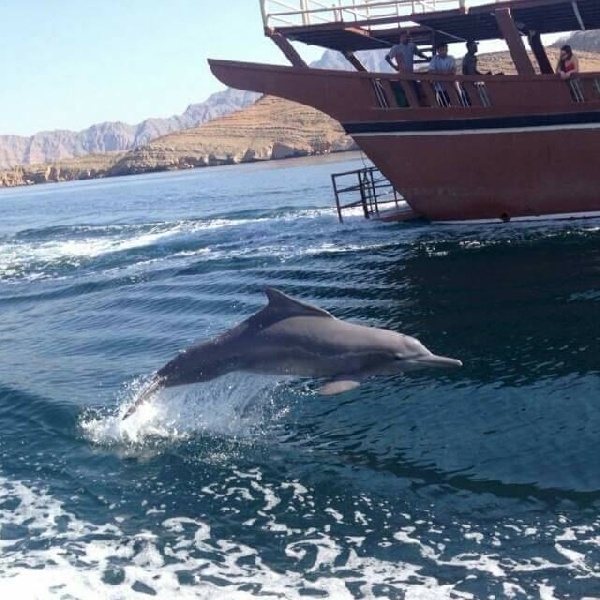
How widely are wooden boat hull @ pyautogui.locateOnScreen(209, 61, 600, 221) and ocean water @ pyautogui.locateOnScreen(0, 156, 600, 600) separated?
496 centimetres

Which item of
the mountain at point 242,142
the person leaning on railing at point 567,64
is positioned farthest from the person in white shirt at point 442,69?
the mountain at point 242,142

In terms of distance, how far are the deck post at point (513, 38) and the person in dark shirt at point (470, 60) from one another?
1.07 m

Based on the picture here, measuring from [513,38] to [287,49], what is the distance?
7.35m

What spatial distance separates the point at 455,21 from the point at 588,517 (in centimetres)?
1995

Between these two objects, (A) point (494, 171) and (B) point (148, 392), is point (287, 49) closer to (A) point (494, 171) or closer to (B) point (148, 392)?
(A) point (494, 171)

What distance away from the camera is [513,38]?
22781mm

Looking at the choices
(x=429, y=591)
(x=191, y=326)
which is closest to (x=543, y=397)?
(x=429, y=591)

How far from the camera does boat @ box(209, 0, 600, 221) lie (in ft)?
73.5

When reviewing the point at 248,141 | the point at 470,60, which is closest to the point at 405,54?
the point at 470,60

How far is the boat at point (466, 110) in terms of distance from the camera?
22.4 meters

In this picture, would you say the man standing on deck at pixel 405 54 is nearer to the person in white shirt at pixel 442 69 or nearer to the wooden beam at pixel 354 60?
the person in white shirt at pixel 442 69

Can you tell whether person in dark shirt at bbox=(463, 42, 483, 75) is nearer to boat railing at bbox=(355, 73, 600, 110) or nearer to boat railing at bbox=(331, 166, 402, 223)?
boat railing at bbox=(355, 73, 600, 110)

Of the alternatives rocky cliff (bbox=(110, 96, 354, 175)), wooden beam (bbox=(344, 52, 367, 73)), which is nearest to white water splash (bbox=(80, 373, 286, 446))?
wooden beam (bbox=(344, 52, 367, 73))

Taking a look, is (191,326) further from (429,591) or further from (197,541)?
(429,591)
